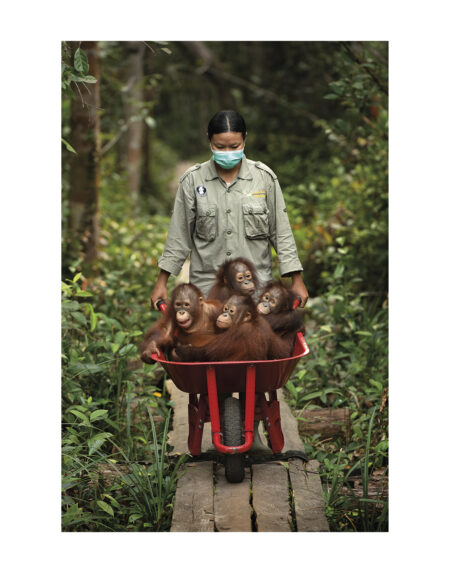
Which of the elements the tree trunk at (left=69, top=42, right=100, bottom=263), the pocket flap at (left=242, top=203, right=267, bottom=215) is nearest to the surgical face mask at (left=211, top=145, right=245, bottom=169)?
the pocket flap at (left=242, top=203, right=267, bottom=215)

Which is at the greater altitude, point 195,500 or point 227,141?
point 227,141

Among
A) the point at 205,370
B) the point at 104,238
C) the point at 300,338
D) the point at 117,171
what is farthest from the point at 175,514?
the point at 117,171

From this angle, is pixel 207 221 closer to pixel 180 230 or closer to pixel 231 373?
pixel 180 230

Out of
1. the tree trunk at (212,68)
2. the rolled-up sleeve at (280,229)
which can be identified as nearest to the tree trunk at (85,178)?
the rolled-up sleeve at (280,229)

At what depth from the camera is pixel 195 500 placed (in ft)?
11.4

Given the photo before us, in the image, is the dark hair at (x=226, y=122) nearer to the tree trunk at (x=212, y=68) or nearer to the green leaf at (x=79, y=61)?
the green leaf at (x=79, y=61)

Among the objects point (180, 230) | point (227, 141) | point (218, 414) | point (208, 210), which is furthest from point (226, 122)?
point (218, 414)

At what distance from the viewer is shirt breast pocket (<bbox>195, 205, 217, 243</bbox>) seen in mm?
3926

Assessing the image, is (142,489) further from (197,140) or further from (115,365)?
(197,140)

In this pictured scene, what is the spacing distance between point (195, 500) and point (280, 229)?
156 centimetres

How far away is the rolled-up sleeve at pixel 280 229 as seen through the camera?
3975 mm

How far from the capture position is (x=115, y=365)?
195 inches

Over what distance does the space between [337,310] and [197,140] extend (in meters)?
14.3

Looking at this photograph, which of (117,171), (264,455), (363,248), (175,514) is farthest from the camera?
(117,171)
